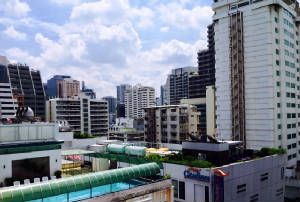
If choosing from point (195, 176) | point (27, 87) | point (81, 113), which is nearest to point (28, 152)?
point (195, 176)

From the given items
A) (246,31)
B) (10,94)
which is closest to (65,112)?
(10,94)

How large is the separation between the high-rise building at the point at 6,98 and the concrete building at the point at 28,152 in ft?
443

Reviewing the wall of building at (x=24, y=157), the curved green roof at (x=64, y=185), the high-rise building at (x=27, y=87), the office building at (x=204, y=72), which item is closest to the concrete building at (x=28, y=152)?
the wall of building at (x=24, y=157)

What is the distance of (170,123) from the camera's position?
111750 mm

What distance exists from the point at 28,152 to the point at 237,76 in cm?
6939

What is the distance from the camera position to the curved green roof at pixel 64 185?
22.1m

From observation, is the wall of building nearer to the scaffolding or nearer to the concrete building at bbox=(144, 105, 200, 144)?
the scaffolding

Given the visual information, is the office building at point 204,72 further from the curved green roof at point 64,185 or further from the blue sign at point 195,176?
the curved green roof at point 64,185

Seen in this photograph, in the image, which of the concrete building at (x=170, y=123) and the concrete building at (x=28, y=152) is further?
the concrete building at (x=170, y=123)

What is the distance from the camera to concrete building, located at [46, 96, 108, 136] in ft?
506

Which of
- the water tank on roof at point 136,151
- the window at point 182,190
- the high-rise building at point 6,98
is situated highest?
the high-rise building at point 6,98

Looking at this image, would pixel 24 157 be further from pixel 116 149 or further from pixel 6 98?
pixel 6 98

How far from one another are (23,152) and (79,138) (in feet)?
114

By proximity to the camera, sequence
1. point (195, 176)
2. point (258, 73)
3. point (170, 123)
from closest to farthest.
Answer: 1. point (195, 176)
2. point (258, 73)
3. point (170, 123)
